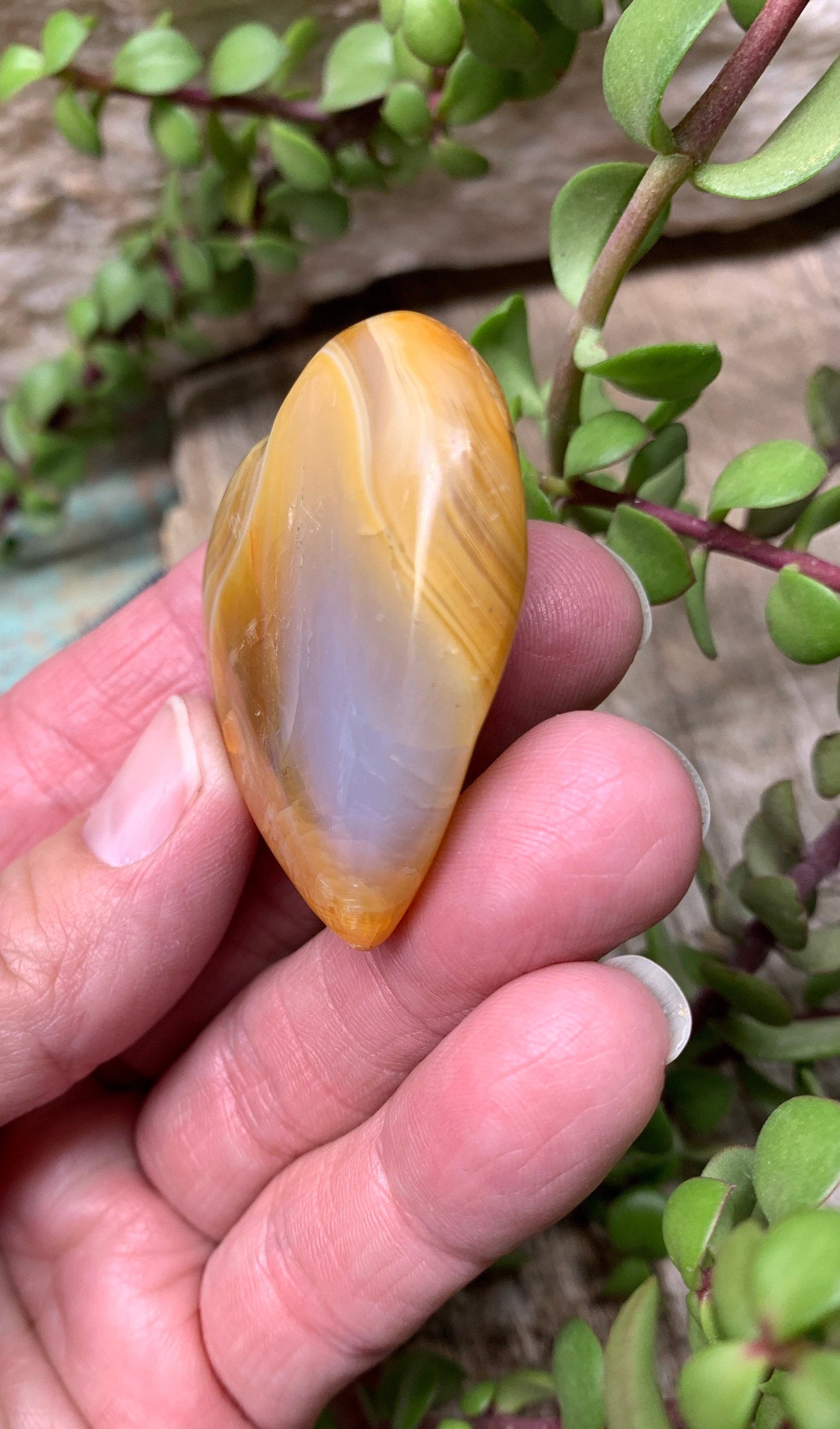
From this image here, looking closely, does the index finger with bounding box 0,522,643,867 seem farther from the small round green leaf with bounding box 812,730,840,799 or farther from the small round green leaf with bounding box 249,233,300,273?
the small round green leaf with bounding box 812,730,840,799

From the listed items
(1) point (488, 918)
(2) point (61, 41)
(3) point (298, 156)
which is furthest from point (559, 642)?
(2) point (61, 41)

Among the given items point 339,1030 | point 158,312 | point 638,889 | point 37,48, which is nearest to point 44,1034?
point 339,1030

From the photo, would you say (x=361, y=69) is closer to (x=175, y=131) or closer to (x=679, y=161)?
(x=175, y=131)

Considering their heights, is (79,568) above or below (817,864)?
above

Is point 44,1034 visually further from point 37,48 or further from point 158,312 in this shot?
Result: point 37,48

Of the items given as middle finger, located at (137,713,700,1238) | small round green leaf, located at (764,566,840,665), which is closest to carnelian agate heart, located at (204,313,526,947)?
middle finger, located at (137,713,700,1238)
